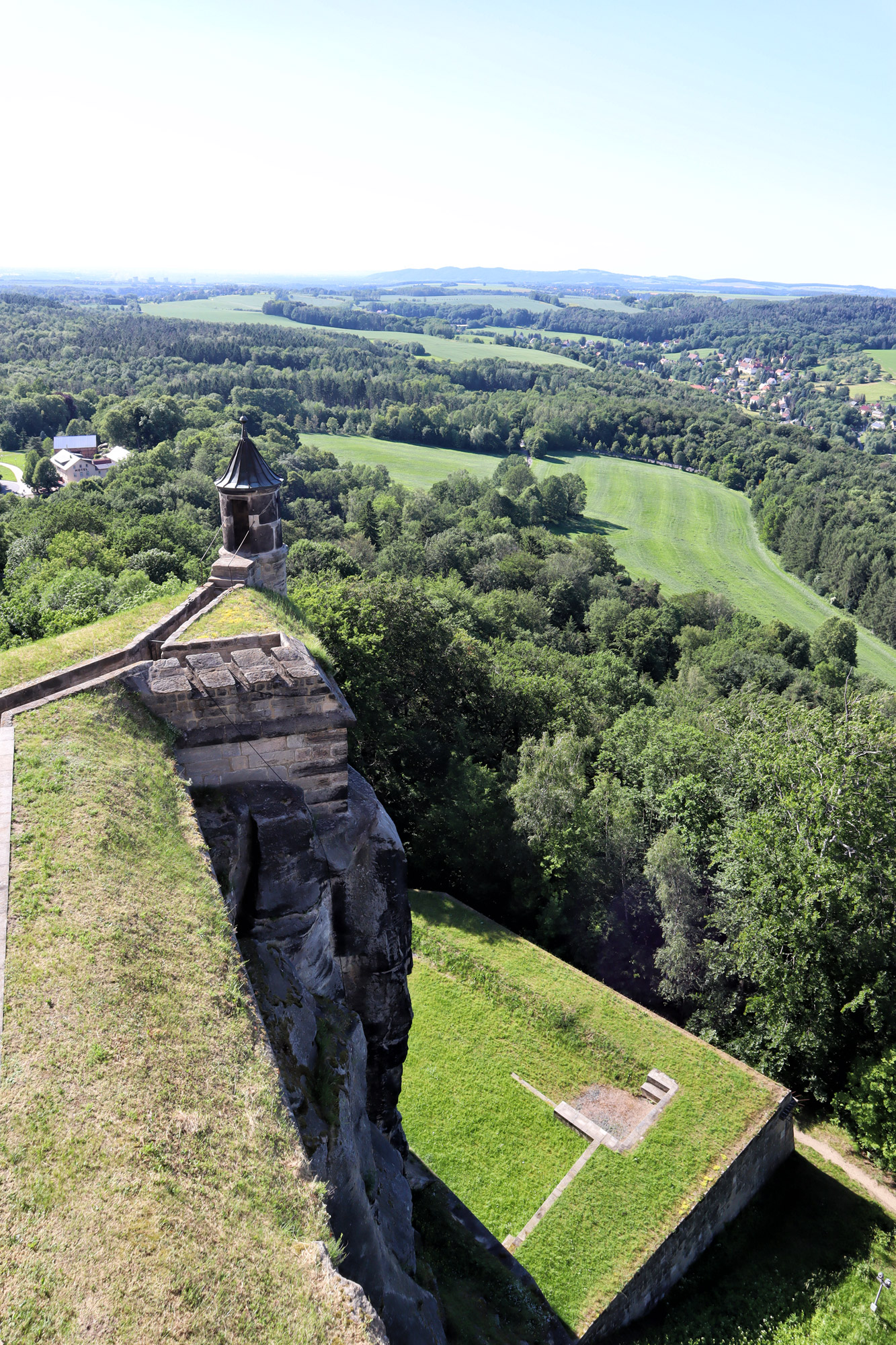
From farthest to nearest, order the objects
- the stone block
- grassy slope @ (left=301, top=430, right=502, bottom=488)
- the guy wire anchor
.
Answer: grassy slope @ (left=301, top=430, right=502, bottom=488)
the guy wire anchor
the stone block

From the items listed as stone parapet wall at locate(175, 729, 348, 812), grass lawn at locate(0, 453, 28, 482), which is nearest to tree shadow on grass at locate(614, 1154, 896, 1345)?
stone parapet wall at locate(175, 729, 348, 812)

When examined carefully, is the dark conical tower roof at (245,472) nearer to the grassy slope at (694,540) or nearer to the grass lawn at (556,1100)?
the grass lawn at (556,1100)

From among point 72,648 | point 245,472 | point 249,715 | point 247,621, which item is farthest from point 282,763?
point 245,472

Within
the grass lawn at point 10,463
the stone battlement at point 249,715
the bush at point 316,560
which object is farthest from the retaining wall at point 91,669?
the grass lawn at point 10,463

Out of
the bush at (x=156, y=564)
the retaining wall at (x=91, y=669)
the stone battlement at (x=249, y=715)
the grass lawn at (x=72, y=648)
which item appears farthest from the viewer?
the bush at (x=156, y=564)

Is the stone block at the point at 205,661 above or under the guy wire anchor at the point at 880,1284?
above

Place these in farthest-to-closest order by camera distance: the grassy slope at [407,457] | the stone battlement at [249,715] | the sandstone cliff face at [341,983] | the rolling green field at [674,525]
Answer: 1. the grassy slope at [407,457]
2. the rolling green field at [674,525]
3. the stone battlement at [249,715]
4. the sandstone cliff face at [341,983]

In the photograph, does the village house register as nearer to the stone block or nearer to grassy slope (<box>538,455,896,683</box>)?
grassy slope (<box>538,455,896,683</box>)
